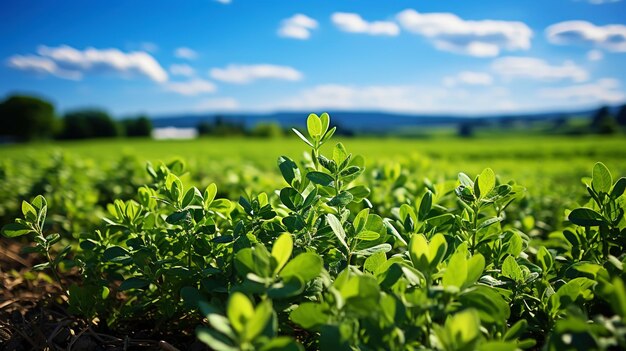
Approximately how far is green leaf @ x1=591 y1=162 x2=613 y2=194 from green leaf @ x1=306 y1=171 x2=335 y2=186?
72 centimetres

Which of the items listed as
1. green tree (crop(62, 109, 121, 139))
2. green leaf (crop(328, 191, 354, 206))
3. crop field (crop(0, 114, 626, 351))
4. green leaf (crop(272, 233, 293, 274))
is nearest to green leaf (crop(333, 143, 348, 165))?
crop field (crop(0, 114, 626, 351))

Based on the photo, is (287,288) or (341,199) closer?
(287,288)

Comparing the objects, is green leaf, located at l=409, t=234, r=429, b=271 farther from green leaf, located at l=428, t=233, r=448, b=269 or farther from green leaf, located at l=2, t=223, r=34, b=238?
green leaf, located at l=2, t=223, r=34, b=238

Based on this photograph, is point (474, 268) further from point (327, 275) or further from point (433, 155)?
point (433, 155)

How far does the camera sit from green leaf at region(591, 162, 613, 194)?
45.2 inches

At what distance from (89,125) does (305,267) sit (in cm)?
9413

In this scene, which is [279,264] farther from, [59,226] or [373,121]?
[373,121]

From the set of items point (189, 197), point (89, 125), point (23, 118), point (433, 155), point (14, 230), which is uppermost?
point (23, 118)

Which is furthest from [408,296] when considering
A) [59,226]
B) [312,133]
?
[59,226]

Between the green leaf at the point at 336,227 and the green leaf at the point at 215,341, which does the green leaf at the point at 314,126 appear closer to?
the green leaf at the point at 336,227

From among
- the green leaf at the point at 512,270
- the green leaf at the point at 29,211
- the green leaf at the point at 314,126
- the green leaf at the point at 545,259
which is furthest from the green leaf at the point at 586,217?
the green leaf at the point at 29,211

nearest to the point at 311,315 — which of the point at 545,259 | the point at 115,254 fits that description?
the point at 115,254

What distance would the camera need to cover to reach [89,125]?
83312mm

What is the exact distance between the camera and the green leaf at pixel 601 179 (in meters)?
1.15
